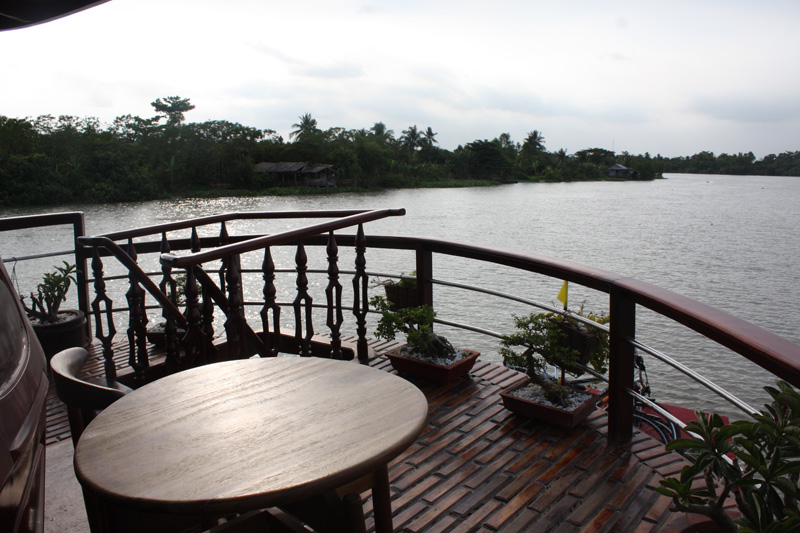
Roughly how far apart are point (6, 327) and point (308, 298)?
185cm

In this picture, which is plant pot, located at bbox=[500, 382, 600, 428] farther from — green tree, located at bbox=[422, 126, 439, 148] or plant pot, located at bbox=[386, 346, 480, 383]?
green tree, located at bbox=[422, 126, 439, 148]

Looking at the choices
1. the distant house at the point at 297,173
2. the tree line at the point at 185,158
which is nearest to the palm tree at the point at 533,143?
the tree line at the point at 185,158

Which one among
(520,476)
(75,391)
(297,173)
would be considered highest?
(297,173)

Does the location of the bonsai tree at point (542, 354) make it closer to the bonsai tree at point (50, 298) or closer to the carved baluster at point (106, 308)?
the carved baluster at point (106, 308)

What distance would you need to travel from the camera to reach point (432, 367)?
9.46 feet

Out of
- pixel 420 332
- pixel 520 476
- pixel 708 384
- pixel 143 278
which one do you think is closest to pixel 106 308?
pixel 143 278

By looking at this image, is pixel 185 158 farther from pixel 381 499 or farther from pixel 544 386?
pixel 381 499

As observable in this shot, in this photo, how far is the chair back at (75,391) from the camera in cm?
115

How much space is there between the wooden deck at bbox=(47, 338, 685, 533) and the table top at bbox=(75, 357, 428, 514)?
74 centimetres

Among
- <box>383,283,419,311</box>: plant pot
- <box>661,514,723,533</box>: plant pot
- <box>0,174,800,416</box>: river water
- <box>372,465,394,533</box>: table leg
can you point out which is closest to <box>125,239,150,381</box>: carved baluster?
<box>372,465,394,533</box>: table leg

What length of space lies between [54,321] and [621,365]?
380 cm

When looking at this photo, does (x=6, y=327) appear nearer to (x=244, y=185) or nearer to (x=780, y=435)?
(x=780, y=435)

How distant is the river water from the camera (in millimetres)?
18641

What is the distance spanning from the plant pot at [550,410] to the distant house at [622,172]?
353ft
